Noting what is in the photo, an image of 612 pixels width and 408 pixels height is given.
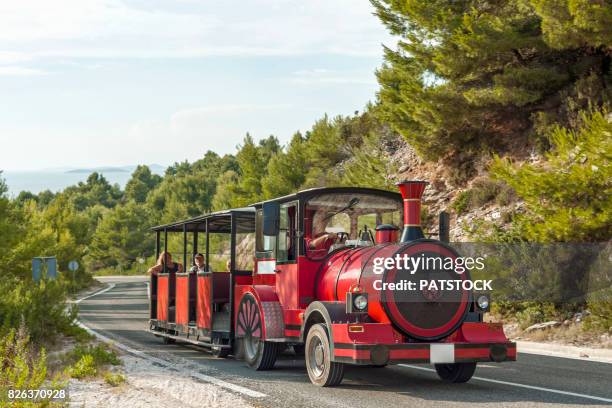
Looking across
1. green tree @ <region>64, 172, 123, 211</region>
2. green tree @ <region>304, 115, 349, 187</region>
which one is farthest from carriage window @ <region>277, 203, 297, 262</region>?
green tree @ <region>64, 172, 123, 211</region>

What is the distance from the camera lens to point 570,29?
2069 centimetres

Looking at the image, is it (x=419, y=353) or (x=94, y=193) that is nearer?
(x=419, y=353)

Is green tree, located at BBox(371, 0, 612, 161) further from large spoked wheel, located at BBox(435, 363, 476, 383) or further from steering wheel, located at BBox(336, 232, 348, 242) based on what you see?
large spoked wheel, located at BBox(435, 363, 476, 383)

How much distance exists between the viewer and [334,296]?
412 inches

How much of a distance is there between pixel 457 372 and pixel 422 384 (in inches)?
21.1

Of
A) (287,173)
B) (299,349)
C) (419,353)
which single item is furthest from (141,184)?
(419,353)

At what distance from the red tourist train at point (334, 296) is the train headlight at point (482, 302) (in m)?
0.01

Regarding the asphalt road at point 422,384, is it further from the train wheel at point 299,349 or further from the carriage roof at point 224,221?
the carriage roof at point 224,221

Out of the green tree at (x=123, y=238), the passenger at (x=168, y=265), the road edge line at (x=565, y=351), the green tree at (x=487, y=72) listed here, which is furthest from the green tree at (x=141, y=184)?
the road edge line at (x=565, y=351)

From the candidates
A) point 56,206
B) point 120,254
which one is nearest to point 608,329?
point 56,206

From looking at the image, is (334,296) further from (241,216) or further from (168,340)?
(168,340)

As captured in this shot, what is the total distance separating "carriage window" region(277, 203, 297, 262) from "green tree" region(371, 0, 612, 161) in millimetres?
12489

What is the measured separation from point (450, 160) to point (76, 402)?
23623 mm

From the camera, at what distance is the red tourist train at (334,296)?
31.1 ft
